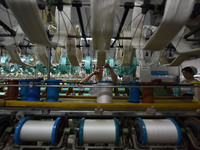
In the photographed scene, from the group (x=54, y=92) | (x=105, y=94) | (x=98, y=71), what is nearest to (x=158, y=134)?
(x=105, y=94)

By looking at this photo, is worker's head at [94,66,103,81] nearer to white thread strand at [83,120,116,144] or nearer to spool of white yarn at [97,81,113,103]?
spool of white yarn at [97,81,113,103]

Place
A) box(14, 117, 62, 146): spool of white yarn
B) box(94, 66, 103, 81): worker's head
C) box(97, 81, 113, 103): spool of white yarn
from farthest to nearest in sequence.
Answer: box(94, 66, 103, 81): worker's head
box(97, 81, 113, 103): spool of white yarn
box(14, 117, 62, 146): spool of white yarn

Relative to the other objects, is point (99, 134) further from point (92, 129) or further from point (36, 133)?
point (36, 133)

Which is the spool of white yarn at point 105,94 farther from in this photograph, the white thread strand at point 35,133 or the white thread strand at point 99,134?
the white thread strand at point 35,133

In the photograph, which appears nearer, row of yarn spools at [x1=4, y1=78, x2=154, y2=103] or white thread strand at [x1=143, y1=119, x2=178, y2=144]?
white thread strand at [x1=143, y1=119, x2=178, y2=144]

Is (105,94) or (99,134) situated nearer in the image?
(99,134)

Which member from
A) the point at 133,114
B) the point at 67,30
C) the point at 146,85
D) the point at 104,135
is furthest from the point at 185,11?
the point at 67,30

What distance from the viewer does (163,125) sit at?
2.49 ft

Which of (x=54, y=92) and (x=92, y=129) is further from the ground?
(x=54, y=92)

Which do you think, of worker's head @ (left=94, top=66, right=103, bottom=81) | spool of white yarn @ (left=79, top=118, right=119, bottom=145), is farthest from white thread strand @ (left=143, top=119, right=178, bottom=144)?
worker's head @ (left=94, top=66, right=103, bottom=81)

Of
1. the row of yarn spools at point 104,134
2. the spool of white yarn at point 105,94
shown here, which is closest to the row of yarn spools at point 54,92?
the spool of white yarn at point 105,94

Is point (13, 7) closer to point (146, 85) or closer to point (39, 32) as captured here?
point (39, 32)

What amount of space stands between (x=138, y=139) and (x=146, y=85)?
461mm

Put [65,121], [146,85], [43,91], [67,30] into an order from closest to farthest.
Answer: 1. [65,121]
2. [146,85]
3. [67,30]
4. [43,91]
